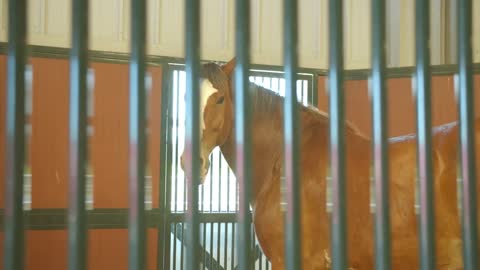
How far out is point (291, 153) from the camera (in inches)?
18.4

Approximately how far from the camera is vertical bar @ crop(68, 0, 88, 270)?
417mm

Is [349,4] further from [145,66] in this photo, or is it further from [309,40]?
[145,66]

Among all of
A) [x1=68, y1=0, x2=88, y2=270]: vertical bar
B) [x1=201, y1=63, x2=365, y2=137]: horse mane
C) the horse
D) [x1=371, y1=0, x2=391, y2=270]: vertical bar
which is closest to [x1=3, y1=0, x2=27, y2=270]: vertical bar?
[x1=68, y1=0, x2=88, y2=270]: vertical bar

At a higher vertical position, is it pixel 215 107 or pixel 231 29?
pixel 231 29

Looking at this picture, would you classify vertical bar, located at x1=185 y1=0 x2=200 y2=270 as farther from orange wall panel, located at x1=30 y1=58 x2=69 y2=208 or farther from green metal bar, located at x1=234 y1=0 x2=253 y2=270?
orange wall panel, located at x1=30 y1=58 x2=69 y2=208

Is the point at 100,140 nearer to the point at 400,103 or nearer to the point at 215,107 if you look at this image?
the point at 215,107

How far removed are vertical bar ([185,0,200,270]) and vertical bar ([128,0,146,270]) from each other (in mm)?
36

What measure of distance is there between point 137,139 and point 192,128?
5cm

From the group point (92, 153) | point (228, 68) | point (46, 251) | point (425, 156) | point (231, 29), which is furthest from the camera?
point (231, 29)

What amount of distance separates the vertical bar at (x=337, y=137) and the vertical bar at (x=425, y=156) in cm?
8

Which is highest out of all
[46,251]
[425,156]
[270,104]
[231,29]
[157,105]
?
[231,29]

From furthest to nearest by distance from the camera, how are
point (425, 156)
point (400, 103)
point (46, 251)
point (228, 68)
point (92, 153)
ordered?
1. point (400, 103)
2. point (92, 153)
3. point (46, 251)
4. point (228, 68)
5. point (425, 156)

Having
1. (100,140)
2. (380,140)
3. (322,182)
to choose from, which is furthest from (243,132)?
Answer: (100,140)

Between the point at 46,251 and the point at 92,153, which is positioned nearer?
the point at 46,251
